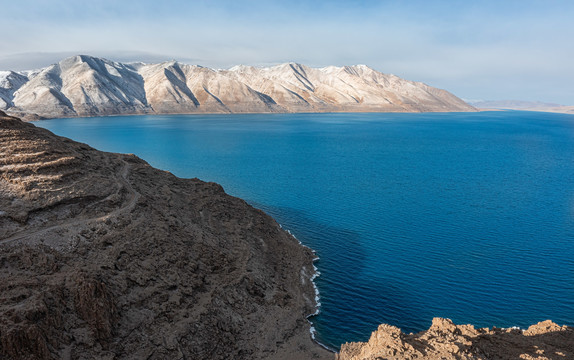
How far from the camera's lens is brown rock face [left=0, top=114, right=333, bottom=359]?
81.4ft

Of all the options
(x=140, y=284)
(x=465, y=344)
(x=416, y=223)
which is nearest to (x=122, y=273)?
(x=140, y=284)

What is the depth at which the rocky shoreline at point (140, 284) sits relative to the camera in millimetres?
24250

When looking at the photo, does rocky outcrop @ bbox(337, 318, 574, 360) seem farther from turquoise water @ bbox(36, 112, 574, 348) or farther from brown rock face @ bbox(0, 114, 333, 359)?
brown rock face @ bbox(0, 114, 333, 359)

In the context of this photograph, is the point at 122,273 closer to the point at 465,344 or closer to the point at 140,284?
the point at 140,284

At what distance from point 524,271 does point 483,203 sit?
27.3m

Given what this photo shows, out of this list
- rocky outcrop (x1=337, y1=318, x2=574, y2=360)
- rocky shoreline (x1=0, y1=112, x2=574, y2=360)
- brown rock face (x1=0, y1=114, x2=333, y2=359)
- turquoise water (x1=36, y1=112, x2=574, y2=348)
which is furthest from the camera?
turquoise water (x1=36, y1=112, x2=574, y2=348)

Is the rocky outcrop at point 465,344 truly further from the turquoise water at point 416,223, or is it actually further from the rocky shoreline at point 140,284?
the turquoise water at point 416,223

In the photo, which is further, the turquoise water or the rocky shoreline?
the turquoise water

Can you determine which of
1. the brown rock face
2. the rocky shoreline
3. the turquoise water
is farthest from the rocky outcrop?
the brown rock face

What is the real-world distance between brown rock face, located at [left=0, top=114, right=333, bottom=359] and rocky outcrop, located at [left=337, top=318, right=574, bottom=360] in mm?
7068

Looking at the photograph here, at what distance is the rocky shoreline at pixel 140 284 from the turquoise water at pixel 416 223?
5177mm

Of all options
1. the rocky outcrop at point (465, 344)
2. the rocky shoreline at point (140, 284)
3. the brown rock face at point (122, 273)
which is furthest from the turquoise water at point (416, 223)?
the brown rock face at point (122, 273)

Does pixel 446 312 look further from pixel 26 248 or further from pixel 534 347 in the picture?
pixel 26 248

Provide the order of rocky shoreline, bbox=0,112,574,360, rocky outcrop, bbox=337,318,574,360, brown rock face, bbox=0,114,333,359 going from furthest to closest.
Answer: brown rock face, bbox=0,114,333,359
rocky shoreline, bbox=0,112,574,360
rocky outcrop, bbox=337,318,574,360
